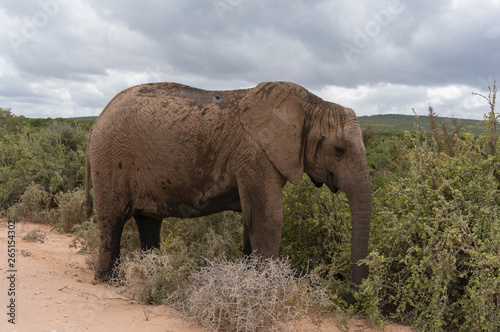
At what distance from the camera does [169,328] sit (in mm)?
4051

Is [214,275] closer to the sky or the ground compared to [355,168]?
closer to the ground

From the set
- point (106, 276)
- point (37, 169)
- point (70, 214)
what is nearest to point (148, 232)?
point (106, 276)

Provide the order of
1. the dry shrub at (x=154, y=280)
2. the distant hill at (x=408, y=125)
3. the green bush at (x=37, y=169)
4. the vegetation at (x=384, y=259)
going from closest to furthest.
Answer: the vegetation at (x=384, y=259), the dry shrub at (x=154, y=280), the distant hill at (x=408, y=125), the green bush at (x=37, y=169)

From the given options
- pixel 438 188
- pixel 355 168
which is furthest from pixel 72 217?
pixel 438 188

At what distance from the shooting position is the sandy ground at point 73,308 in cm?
405

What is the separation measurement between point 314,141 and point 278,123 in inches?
19.1

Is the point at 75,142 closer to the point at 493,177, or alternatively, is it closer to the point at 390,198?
the point at 390,198

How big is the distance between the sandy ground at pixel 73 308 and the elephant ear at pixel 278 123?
1.78 meters

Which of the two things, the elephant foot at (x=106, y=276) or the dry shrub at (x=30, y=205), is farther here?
the dry shrub at (x=30, y=205)

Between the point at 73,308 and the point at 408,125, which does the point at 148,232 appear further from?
the point at 408,125

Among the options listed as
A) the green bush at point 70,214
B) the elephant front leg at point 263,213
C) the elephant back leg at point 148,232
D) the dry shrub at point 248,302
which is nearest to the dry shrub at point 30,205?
the green bush at point 70,214

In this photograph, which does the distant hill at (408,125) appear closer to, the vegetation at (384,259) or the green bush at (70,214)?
the vegetation at (384,259)

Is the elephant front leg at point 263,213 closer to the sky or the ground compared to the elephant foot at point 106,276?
closer to the sky

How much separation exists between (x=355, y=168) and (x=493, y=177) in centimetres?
165
